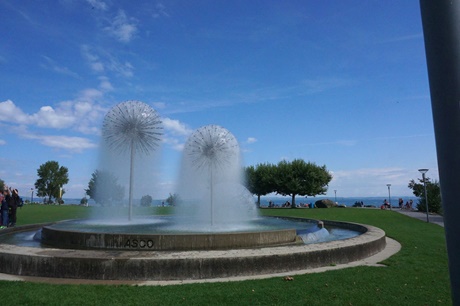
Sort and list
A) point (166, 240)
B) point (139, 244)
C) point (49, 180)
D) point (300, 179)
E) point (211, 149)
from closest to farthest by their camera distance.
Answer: point (166, 240)
point (139, 244)
point (211, 149)
point (300, 179)
point (49, 180)

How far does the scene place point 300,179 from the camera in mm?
58156

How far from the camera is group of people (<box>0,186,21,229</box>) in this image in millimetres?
16891

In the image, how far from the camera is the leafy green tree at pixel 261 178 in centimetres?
5890

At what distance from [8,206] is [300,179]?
46506mm

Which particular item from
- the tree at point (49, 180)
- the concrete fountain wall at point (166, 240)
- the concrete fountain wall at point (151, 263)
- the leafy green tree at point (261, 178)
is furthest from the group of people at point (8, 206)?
the tree at point (49, 180)

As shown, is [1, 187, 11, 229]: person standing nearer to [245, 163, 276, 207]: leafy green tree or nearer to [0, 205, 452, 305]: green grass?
[0, 205, 452, 305]: green grass

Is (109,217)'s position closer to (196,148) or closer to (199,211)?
(199,211)

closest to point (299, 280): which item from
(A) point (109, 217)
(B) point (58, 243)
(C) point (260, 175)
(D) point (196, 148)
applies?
(B) point (58, 243)

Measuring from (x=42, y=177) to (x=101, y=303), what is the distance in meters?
97.5

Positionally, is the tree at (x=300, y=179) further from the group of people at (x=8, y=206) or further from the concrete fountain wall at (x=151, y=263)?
the concrete fountain wall at (x=151, y=263)

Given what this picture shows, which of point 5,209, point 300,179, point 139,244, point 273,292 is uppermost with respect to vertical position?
point 300,179

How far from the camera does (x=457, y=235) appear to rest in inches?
78.7

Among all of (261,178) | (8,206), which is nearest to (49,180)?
(261,178)

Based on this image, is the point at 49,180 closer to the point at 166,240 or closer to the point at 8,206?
the point at 8,206
